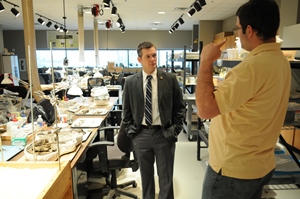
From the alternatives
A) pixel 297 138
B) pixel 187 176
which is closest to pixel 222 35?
pixel 297 138

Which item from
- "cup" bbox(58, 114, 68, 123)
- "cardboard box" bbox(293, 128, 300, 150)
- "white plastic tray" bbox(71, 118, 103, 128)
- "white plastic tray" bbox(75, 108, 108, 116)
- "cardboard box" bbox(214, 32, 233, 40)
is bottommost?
"cardboard box" bbox(293, 128, 300, 150)

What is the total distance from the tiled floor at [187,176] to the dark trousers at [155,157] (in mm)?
548

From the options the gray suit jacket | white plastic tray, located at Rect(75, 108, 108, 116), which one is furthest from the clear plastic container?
the gray suit jacket

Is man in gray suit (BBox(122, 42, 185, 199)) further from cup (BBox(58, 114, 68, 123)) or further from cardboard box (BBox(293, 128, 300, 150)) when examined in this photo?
cardboard box (BBox(293, 128, 300, 150))

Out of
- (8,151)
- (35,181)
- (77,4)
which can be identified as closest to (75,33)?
(77,4)

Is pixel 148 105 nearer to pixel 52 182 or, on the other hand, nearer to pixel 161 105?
pixel 161 105

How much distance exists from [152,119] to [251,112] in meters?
1.17

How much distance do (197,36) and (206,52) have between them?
9.88 metres

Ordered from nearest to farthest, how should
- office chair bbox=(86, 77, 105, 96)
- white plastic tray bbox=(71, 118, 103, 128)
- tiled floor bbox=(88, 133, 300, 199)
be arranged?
1. white plastic tray bbox=(71, 118, 103, 128)
2. tiled floor bbox=(88, 133, 300, 199)
3. office chair bbox=(86, 77, 105, 96)

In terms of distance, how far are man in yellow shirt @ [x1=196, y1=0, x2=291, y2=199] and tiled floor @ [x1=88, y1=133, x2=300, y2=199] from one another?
5.51 ft

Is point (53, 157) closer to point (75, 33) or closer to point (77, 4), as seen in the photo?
point (77, 4)

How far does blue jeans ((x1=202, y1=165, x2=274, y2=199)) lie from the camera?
1.10m

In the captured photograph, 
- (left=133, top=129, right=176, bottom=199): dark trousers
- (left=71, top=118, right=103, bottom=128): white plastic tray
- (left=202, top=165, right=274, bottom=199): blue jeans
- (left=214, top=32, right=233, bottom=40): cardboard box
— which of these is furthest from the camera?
(left=214, top=32, right=233, bottom=40): cardboard box

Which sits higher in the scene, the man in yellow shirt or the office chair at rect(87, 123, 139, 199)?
the man in yellow shirt
